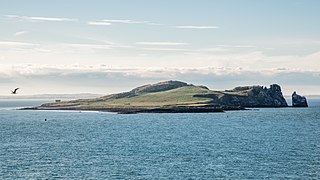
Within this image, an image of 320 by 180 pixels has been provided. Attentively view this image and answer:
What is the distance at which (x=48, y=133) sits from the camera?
172750 mm

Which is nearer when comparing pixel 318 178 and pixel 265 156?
pixel 318 178

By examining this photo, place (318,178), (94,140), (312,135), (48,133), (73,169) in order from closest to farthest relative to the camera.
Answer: (318,178) → (73,169) → (94,140) → (312,135) → (48,133)

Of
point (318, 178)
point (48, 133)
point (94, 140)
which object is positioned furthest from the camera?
point (48, 133)

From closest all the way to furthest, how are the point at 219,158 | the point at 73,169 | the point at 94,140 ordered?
the point at 73,169, the point at 219,158, the point at 94,140

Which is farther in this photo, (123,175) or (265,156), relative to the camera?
(265,156)

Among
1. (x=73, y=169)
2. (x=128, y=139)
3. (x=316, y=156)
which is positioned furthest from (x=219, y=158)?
(x=128, y=139)

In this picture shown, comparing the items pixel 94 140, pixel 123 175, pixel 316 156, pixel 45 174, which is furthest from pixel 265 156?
pixel 94 140

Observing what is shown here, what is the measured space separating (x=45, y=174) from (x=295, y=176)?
39.9 meters

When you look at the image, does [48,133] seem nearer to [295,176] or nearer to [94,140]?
[94,140]

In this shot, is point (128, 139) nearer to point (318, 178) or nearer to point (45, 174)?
point (45, 174)

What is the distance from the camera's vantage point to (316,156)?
109000 mm

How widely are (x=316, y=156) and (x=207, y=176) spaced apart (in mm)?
32924

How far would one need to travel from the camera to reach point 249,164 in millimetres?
98375

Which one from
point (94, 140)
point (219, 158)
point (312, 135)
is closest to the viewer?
point (219, 158)
